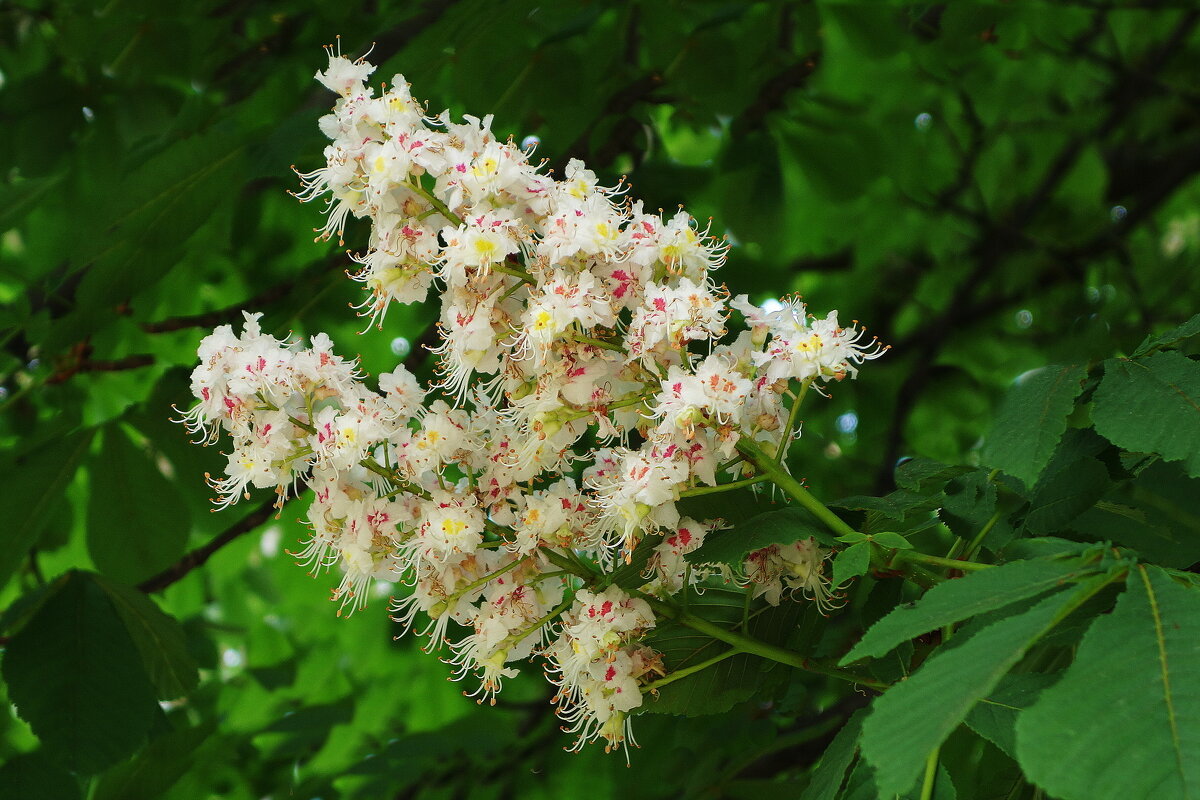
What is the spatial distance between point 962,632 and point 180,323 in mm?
2086

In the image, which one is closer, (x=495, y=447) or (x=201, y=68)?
(x=495, y=447)

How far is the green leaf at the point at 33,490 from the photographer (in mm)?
2068

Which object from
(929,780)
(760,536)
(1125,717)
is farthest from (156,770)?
(1125,717)

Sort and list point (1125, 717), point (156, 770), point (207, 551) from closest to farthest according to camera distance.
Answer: point (1125, 717)
point (156, 770)
point (207, 551)

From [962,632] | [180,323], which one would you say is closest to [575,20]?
[180,323]

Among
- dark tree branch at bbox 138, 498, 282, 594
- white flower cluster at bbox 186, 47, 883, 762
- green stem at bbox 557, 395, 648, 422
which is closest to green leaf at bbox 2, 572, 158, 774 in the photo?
dark tree branch at bbox 138, 498, 282, 594

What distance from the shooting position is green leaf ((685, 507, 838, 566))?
119 cm

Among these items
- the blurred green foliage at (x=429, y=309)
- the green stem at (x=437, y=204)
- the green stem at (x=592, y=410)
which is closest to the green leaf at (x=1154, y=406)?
the blurred green foliage at (x=429, y=309)

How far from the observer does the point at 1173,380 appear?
113 centimetres

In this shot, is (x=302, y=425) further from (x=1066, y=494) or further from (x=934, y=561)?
(x=1066, y=494)

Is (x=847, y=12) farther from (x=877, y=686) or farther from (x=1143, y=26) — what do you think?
(x=877, y=686)

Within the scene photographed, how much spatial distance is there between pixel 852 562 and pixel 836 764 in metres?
0.22

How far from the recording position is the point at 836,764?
1165mm

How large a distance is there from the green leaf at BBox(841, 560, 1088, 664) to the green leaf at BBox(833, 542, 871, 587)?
14 cm
